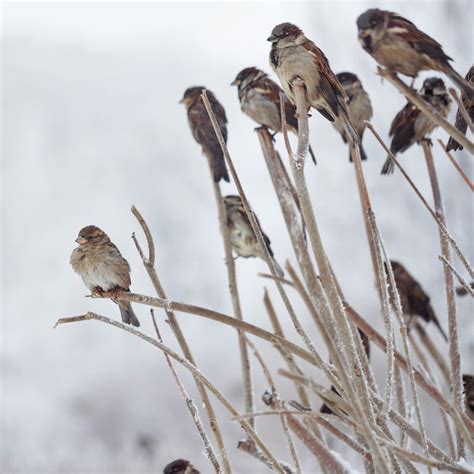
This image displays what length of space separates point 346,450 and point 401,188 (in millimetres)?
3924

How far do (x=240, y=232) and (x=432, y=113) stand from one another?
340 centimetres

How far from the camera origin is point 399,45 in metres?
2.13

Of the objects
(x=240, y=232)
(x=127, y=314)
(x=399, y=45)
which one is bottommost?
(x=127, y=314)

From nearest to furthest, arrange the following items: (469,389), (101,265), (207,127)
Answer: (101,265) < (469,389) < (207,127)

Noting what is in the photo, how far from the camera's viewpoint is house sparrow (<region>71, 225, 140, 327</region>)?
3.37 m

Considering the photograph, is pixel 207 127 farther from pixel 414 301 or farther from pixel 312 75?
pixel 312 75

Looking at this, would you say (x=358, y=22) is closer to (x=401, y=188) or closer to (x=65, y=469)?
(x=65, y=469)

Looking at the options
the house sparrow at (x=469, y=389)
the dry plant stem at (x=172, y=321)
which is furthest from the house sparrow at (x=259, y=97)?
A: the dry plant stem at (x=172, y=321)

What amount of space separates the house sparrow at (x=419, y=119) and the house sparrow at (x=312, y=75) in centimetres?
134

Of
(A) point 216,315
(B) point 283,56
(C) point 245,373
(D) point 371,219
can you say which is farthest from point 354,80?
(A) point 216,315

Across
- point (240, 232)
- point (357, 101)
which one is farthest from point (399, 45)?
point (240, 232)

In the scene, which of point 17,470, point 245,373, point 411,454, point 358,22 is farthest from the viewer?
point 17,470

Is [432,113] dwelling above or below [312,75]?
below

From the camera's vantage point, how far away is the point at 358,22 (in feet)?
7.64
